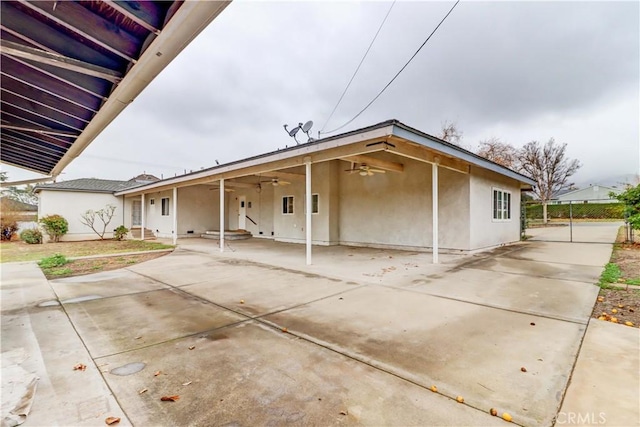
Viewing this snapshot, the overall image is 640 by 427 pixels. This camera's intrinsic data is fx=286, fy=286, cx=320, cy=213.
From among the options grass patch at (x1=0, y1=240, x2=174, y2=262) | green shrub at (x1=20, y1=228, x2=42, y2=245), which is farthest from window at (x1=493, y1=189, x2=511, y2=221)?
green shrub at (x1=20, y1=228, x2=42, y2=245)

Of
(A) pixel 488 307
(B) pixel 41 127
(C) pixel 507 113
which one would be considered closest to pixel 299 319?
(A) pixel 488 307

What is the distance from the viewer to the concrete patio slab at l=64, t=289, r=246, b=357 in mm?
3283

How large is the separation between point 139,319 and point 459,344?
4.12 meters

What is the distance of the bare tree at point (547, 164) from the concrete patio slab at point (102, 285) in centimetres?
A: 3445

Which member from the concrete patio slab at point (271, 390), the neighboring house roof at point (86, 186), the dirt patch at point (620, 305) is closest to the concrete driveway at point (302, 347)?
the concrete patio slab at point (271, 390)

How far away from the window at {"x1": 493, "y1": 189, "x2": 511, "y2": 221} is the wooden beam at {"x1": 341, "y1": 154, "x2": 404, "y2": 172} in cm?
417

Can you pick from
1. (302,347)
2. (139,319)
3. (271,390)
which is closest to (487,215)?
(302,347)

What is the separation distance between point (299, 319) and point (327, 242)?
8.54 meters

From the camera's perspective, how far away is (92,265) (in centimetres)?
857

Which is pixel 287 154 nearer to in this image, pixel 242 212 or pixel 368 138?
pixel 368 138

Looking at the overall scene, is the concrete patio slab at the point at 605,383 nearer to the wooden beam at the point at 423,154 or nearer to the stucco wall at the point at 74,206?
the wooden beam at the point at 423,154

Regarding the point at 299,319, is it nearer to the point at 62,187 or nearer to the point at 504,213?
the point at 504,213

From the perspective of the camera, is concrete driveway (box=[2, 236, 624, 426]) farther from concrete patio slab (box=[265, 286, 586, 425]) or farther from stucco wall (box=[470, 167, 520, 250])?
stucco wall (box=[470, 167, 520, 250])

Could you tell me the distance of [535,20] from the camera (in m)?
8.46
